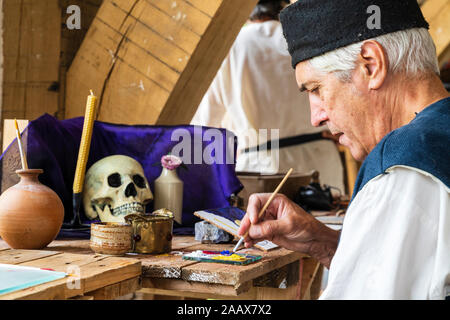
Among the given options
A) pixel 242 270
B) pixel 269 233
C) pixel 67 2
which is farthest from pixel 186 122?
pixel 242 270

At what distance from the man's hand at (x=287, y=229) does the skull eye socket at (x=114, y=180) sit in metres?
0.55

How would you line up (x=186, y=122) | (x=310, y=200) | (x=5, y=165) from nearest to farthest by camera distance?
(x=5, y=165) → (x=186, y=122) → (x=310, y=200)

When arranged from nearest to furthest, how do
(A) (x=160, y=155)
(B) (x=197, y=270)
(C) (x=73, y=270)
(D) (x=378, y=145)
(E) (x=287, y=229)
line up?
(D) (x=378, y=145) < (C) (x=73, y=270) < (B) (x=197, y=270) < (E) (x=287, y=229) < (A) (x=160, y=155)

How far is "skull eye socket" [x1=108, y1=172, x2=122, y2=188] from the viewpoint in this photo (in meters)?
2.03

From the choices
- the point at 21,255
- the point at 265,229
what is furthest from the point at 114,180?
the point at 265,229

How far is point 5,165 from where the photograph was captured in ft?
6.33

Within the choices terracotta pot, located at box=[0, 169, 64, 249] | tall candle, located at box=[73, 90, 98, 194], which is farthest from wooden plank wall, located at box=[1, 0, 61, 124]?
terracotta pot, located at box=[0, 169, 64, 249]

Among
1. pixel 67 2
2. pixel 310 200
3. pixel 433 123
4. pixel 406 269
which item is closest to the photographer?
pixel 406 269

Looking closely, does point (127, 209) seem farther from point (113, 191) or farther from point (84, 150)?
point (84, 150)

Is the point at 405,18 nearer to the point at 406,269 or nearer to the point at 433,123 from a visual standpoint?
the point at 433,123

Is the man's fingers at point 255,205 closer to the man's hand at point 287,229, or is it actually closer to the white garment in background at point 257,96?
the man's hand at point 287,229

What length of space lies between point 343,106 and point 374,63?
141 millimetres

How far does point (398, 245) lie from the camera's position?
1118mm
